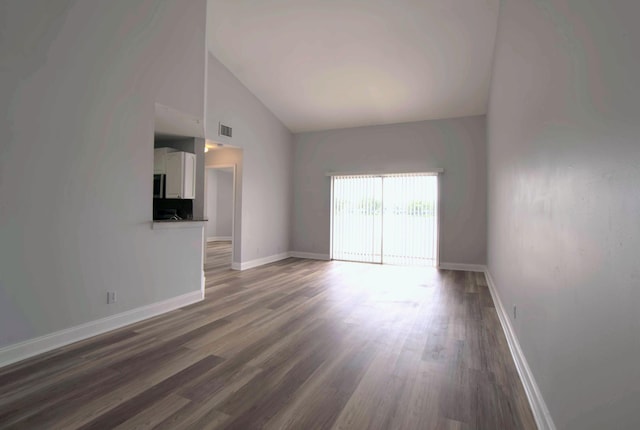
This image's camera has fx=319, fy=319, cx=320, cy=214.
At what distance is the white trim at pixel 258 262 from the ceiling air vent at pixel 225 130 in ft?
8.50

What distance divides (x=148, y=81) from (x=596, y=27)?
392cm

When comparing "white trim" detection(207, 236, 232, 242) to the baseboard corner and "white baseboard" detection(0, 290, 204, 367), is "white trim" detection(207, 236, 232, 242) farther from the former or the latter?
the baseboard corner

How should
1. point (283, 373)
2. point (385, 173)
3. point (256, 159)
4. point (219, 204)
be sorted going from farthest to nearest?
point (219, 204), point (385, 173), point (256, 159), point (283, 373)

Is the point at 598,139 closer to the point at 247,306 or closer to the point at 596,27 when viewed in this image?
the point at 596,27

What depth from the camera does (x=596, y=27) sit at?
1.21 metres

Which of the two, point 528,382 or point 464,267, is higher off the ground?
point 464,267

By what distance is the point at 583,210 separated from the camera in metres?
A: 1.35

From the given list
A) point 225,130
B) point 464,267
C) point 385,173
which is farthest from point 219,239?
point 464,267

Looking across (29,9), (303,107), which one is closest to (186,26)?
(29,9)

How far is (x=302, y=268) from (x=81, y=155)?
14.9 feet

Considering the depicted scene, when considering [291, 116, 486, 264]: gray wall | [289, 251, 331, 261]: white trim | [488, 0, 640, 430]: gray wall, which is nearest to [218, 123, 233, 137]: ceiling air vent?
[291, 116, 486, 264]: gray wall

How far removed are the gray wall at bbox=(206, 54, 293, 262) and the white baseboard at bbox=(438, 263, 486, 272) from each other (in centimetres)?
381

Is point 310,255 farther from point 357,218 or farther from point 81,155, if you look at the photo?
point 81,155

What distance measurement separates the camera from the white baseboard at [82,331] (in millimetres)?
2580
